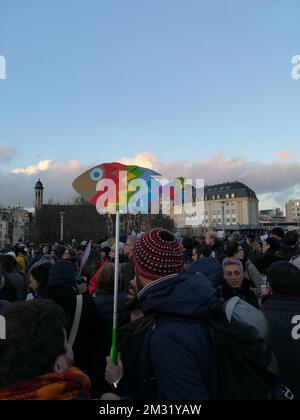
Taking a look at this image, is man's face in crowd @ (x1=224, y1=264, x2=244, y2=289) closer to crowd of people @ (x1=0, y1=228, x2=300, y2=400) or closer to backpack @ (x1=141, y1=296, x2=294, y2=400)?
crowd of people @ (x1=0, y1=228, x2=300, y2=400)

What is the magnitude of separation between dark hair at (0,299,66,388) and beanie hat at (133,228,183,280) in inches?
23.2

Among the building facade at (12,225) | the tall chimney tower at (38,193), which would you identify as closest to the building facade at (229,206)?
the tall chimney tower at (38,193)

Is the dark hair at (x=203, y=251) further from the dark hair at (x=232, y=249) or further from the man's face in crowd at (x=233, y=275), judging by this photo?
the man's face in crowd at (x=233, y=275)

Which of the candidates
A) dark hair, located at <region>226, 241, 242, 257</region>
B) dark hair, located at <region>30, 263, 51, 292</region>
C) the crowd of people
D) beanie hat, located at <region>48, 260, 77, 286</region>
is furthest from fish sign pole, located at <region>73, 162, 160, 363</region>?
dark hair, located at <region>226, 241, 242, 257</region>

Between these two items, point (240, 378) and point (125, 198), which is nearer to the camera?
point (240, 378)

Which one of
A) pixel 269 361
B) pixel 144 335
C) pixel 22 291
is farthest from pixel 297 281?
pixel 22 291

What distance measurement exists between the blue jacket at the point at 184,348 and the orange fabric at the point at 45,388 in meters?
0.41

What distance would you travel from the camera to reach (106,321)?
3826mm

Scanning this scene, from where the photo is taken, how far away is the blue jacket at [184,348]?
187cm

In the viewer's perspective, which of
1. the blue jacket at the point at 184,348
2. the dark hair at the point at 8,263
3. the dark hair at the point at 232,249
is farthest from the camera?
the dark hair at the point at 232,249

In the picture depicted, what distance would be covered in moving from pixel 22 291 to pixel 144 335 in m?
5.50

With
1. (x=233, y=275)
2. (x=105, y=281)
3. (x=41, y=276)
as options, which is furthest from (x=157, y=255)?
(x=233, y=275)

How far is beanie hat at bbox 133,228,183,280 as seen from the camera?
7.59 ft
